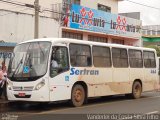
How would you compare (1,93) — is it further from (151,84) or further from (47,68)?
(151,84)

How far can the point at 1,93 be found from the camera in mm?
16562

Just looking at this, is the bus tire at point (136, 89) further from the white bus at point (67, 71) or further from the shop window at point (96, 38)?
the shop window at point (96, 38)

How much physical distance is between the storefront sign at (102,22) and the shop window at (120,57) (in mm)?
8876

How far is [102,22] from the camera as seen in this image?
3027 centimetres

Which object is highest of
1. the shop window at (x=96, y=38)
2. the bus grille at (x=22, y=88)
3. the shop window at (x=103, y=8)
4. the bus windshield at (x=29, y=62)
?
the shop window at (x=103, y=8)

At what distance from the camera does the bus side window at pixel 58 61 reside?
1445 cm

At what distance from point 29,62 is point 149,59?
8.63 m

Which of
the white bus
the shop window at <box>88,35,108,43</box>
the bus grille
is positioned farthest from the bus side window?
the shop window at <box>88,35,108,43</box>

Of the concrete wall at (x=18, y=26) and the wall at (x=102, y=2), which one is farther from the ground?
the wall at (x=102, y=2)

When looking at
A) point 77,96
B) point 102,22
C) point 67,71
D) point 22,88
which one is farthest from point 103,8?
point 22,88

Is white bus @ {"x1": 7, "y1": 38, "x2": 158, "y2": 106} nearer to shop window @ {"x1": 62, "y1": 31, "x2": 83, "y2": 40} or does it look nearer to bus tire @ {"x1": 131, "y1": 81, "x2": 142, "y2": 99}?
bus tire @ {"x1": 131, "y1": 81, "x2": 142, "y2": 99}

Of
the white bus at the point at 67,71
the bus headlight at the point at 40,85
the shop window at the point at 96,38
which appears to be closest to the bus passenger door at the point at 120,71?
the white bus at the point at 67,71

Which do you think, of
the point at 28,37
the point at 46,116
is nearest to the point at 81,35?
the point at 28,37

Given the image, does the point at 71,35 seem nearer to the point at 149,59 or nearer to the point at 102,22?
the point at 102,22
